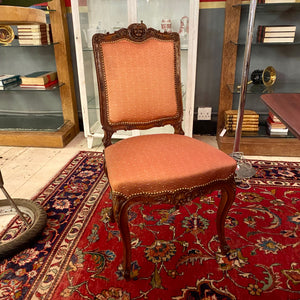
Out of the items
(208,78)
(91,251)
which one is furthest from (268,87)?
(91,251)

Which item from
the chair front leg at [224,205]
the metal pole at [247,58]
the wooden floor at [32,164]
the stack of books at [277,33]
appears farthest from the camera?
the stack of books at [277,33]

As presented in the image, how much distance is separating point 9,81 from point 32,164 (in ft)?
2.87

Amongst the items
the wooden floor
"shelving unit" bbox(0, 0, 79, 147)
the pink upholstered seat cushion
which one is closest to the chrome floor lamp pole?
the wooden floor

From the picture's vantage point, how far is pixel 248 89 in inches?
96.5

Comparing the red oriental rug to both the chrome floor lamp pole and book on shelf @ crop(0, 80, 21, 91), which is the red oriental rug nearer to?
the chrome floor lamp pole

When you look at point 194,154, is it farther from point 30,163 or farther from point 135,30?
point 30,163

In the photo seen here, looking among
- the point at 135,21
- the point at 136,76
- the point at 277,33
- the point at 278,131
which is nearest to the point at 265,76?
the point at 277,33

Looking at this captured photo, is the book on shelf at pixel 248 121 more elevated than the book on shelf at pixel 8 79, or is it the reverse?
the book on shelf at pixel 8 79

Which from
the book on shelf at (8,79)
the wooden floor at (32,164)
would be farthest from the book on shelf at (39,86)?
the wooden floor at (32,164)

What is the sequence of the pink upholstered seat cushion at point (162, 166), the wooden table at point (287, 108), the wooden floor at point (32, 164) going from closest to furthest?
the wooden table at point (287, 108) → the pink upholstered seat cushion at point (162, 166) → the wooden floor at point (32, 164)

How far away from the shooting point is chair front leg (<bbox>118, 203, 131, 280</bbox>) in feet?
3.86

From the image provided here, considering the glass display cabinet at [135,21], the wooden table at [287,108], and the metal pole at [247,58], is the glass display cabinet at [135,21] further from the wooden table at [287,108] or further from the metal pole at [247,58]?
the wooden table at [287,108]

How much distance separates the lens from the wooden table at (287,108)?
3.24ft

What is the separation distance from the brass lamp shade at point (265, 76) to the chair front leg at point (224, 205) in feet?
5.02
